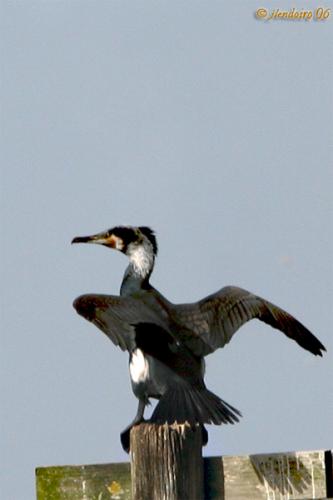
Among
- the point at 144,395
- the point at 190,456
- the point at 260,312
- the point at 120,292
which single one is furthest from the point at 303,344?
the point at 190,456

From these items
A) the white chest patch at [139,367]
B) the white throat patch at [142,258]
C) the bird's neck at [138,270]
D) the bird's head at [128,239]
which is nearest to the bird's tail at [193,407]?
the white chest patch at [139,367]

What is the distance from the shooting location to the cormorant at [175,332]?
232 inches

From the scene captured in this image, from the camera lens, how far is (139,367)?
6.27 m

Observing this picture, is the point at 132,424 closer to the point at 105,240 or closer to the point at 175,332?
the point at 175,332

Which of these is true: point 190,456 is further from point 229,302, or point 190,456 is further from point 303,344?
point 229,302

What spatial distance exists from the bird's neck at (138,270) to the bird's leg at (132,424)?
31.0 inches

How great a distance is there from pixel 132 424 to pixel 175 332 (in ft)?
1.93

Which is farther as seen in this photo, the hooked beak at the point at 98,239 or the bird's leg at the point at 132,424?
the hooked beak at the point at 98,239

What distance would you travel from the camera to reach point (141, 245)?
7.27 m

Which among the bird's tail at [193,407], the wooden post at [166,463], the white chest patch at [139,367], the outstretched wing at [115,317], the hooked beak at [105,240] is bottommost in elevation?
the wooden post at [166,463]

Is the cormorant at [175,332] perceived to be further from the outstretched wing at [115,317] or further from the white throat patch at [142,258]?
the white throat patch at [142,258]

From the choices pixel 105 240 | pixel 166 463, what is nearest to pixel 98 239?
pixel 105 240

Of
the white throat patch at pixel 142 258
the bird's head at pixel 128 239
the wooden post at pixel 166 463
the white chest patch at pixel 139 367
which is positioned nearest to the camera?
the wooden post at pixel 166 463

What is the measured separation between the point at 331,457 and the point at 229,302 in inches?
115
